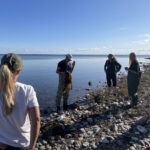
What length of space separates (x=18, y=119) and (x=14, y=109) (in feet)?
0.45

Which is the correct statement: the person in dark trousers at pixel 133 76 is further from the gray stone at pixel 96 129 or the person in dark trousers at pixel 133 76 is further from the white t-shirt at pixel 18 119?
the white t-shirt at pixel 18 119

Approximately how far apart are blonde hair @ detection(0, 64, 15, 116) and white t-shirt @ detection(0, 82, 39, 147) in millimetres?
60

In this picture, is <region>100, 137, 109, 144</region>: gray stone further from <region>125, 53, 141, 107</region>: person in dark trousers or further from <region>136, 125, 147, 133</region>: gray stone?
<region>125, 53, 141, 107</region>: person in dark trousers

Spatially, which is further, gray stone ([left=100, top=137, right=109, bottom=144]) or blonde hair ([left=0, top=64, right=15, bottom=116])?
gray stone ([left=100, top=137, right=109, bottom=144])

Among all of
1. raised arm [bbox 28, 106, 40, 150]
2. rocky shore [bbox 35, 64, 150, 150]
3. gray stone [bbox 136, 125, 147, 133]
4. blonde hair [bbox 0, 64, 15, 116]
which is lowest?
rocky shore [bbox 35, 64, 150, 150]

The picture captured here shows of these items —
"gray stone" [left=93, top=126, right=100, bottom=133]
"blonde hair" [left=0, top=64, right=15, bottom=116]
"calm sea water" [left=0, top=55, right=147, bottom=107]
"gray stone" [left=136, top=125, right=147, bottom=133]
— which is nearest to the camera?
"blonde hair" [left=0, top=64, right=15, bottom=116]

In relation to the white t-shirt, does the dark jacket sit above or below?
above

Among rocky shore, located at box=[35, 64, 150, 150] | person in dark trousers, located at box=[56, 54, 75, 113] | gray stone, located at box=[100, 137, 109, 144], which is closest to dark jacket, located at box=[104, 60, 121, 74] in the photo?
rocky shore, located at box=[35, 64, 150, 150]

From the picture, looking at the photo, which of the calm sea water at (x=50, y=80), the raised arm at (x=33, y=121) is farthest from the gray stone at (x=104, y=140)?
the calm sea water at (x=50, y=80)

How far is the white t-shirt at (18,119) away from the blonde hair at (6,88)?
6 centimetres

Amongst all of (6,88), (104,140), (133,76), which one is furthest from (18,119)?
(133,76)

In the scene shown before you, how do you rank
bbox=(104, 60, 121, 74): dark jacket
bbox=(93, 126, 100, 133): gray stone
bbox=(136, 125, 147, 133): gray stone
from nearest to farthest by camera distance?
bbox=(136, 125, 147, 133): gray stone, bbox=(93, 126, 100, 133): gray stone, bbox=(104, 60, 121, 74): dark jacket

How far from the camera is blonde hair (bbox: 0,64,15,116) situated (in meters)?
1.50

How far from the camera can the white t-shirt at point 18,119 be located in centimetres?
158
